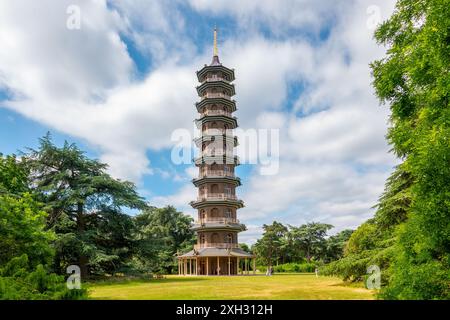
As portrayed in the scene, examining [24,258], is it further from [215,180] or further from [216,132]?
[216,132]

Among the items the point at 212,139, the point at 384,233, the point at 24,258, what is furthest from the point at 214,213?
the point at 24,258

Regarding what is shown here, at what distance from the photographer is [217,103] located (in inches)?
1467

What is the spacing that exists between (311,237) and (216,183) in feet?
66.3

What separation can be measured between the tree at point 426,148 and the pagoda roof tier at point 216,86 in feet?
96.3

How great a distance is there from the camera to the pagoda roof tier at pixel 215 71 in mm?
37875

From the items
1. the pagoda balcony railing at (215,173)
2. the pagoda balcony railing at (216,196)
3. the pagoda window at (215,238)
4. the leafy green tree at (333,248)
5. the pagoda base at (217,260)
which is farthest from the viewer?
the leafy green tree at (333,248)

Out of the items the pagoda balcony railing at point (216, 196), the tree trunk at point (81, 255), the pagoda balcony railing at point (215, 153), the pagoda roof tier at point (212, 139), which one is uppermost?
the pagoda roof tier at point (212, 139)

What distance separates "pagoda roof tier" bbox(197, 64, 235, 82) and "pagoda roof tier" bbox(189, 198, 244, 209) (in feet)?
49.2

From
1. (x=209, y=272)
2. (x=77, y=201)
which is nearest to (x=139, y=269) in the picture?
(x=77, y=201)

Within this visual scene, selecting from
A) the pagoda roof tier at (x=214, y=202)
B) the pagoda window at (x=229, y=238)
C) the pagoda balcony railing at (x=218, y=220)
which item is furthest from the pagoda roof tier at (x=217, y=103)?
the pagoda window at (x=229, y=238)

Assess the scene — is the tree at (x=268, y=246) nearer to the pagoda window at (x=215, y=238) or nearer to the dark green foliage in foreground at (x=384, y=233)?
the pagoda window at (x=215, y=238)
